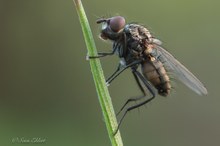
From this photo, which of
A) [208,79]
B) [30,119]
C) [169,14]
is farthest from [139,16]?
[30,119]

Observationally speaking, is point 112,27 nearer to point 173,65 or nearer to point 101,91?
point 173,65

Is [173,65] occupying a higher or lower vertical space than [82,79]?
higher

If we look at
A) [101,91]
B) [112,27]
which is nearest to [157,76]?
[112,27]

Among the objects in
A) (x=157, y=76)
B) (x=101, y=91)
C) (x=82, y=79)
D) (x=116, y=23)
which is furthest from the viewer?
(x=82, y=79)

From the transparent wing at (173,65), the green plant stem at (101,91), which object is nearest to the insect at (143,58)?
the transparent wing at (173,65)

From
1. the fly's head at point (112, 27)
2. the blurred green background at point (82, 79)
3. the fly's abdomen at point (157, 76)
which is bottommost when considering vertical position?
the blurred green background at point (82, 79)

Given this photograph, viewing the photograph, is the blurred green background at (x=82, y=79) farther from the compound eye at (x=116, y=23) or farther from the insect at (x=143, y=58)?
the compound eye at (x=116, y=23)
